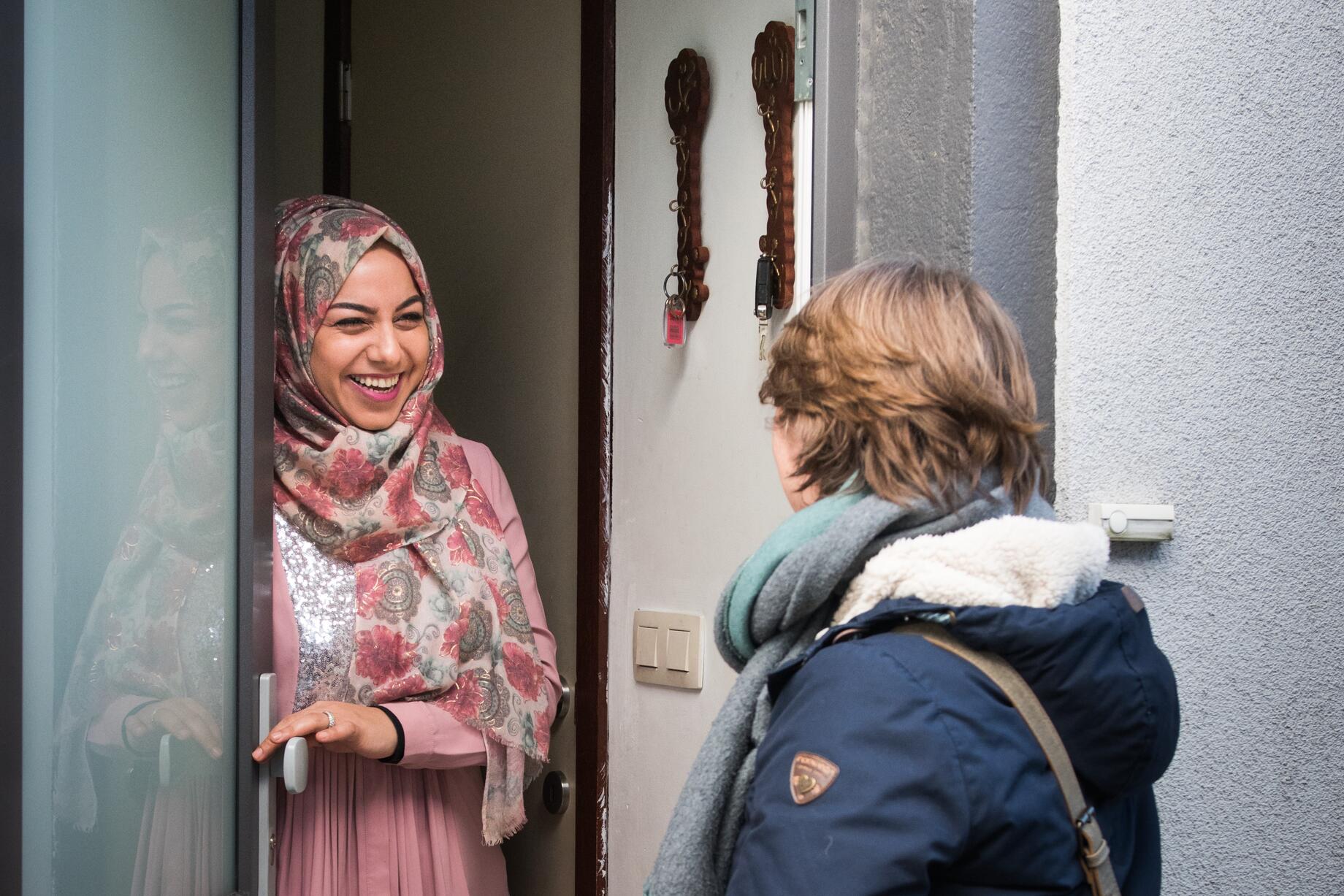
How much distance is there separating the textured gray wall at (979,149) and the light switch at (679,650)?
698mm

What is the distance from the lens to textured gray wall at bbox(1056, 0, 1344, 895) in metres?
1.37

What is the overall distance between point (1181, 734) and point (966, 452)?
2.46 feet

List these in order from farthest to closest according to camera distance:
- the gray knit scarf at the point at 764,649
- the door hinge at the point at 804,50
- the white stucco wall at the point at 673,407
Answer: the white stucco wall at the point at 673,407 < the door hinge at the point at 804,50 < the gray knit scarf at the point at 764,649

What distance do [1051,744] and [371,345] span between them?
1375 mm

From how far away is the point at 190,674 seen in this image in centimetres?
126

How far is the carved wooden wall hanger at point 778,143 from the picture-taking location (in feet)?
4.92

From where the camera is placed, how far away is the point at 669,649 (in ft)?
6.01

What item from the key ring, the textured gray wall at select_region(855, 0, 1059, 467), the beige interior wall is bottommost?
the key ring

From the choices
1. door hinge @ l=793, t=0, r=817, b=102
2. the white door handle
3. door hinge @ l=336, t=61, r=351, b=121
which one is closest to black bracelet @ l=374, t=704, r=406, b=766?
the white door handle

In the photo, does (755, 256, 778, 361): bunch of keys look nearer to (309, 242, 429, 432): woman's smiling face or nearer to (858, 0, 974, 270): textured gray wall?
(858, 0, 974, 270): textured gray wall

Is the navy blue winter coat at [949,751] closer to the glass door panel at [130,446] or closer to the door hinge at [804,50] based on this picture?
the glass door panel at [130,446]

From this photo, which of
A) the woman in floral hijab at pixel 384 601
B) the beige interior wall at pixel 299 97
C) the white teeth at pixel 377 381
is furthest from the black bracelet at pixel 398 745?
the beige interior wall at pixel 299 97

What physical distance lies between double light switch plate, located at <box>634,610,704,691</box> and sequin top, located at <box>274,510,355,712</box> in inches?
18.9

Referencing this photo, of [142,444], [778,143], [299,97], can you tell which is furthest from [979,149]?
[299,97]
